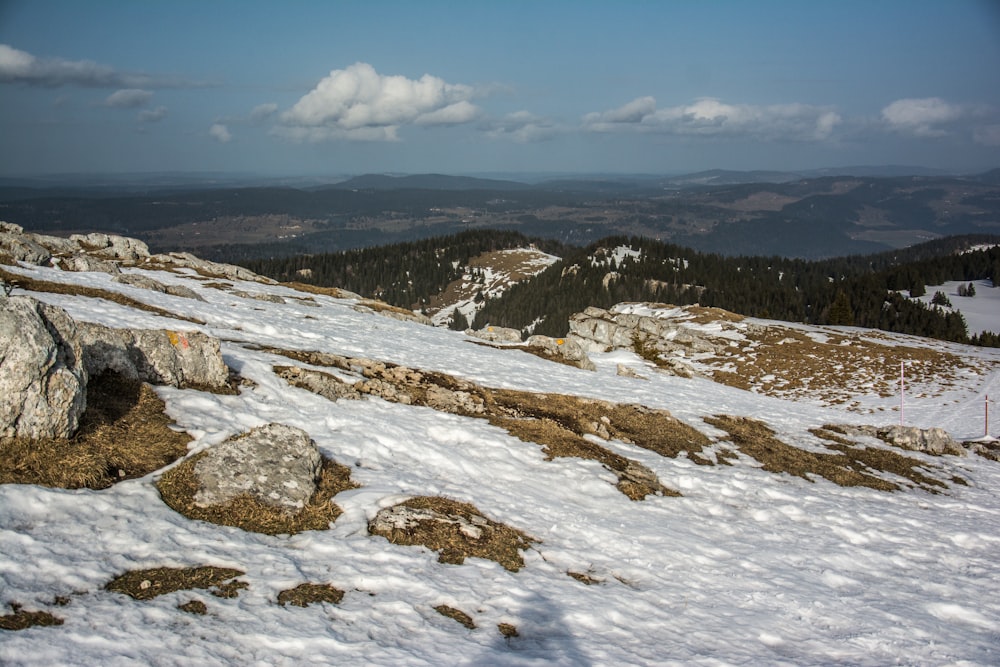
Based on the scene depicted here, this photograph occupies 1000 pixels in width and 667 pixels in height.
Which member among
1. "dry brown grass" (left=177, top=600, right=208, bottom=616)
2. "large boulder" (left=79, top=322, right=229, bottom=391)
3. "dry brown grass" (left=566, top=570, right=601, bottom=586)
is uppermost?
"large boulder" (left=79, top=322, right=229, bottom=391)

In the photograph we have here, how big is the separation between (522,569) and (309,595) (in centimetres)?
378

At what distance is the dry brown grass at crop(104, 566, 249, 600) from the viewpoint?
22.9 ft

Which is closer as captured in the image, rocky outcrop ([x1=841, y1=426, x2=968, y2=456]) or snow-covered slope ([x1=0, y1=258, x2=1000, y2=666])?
snow-covered slope ([x1=0, y1=258, x2=1000, y2=666])

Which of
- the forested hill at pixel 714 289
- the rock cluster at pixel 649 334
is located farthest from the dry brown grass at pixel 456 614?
the forested hill at pixel 714 289

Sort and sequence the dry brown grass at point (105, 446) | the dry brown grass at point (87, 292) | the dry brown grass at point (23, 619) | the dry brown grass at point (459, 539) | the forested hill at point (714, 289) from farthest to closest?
the forested hill at point (714, 289), the dry brown grass at point (87, 292), the dry brown grass at point (459, 539), the dry brown grass at point (105, 446), the dry brown grass at point (23, 619)

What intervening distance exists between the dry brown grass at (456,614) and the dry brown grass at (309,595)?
145 cm

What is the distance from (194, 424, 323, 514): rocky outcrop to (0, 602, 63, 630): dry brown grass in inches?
134

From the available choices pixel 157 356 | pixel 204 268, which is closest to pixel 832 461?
pixel 157 356

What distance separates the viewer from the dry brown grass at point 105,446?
353 inches

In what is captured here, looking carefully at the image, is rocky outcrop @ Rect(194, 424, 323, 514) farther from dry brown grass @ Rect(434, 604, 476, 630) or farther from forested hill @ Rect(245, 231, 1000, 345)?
forested hill @ Rect(245, 231, 1000, 345)

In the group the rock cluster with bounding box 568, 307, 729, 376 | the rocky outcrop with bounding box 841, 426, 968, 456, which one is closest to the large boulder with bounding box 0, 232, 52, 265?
the rock cluster with bounding box 568, 307, 729, 376

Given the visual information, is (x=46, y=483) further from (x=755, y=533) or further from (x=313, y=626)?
(x=755, y=533)

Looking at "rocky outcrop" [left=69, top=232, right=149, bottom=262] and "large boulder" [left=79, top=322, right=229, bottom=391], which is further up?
"rocky outcrop" [left=69, top=232, right=149, bottom=262]

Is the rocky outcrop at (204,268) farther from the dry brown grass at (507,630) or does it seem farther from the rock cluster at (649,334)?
the dry brown grass at (507,630)
